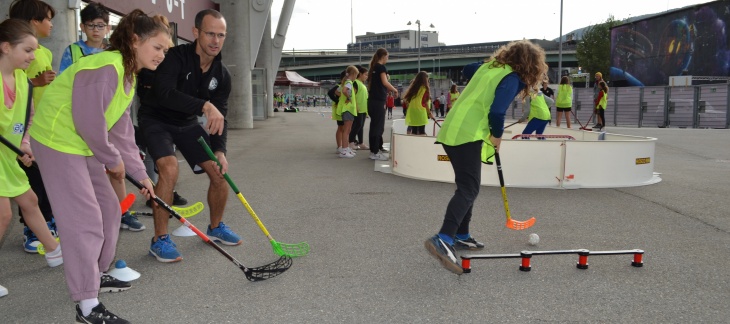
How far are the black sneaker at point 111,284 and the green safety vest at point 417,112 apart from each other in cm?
784

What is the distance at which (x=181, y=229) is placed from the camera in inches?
215

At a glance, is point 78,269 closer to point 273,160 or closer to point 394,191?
point 394,191

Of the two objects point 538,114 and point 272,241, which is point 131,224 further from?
point 538,114

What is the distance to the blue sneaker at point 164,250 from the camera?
4531 millimetres

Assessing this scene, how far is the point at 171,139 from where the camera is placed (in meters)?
4.66

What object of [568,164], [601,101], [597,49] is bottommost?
[568,164]

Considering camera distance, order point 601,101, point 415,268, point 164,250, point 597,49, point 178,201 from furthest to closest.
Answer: point 597,49, point 601,101, point 178,201, point 164,250, point 415,268

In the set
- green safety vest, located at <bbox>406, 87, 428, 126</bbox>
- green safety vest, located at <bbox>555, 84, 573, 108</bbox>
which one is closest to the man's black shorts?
green safety vest, located at <bbox>406, 87, 428, 126</bbox>

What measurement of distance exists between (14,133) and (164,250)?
4.24ft

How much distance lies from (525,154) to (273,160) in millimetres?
5213

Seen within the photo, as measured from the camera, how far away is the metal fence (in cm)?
2252

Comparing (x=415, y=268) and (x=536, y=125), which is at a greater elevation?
(x=536, y=125)

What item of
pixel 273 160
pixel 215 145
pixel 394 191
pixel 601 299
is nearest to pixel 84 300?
pixel 215 145

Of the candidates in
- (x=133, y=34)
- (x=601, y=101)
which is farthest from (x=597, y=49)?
(x=133, y=34)
